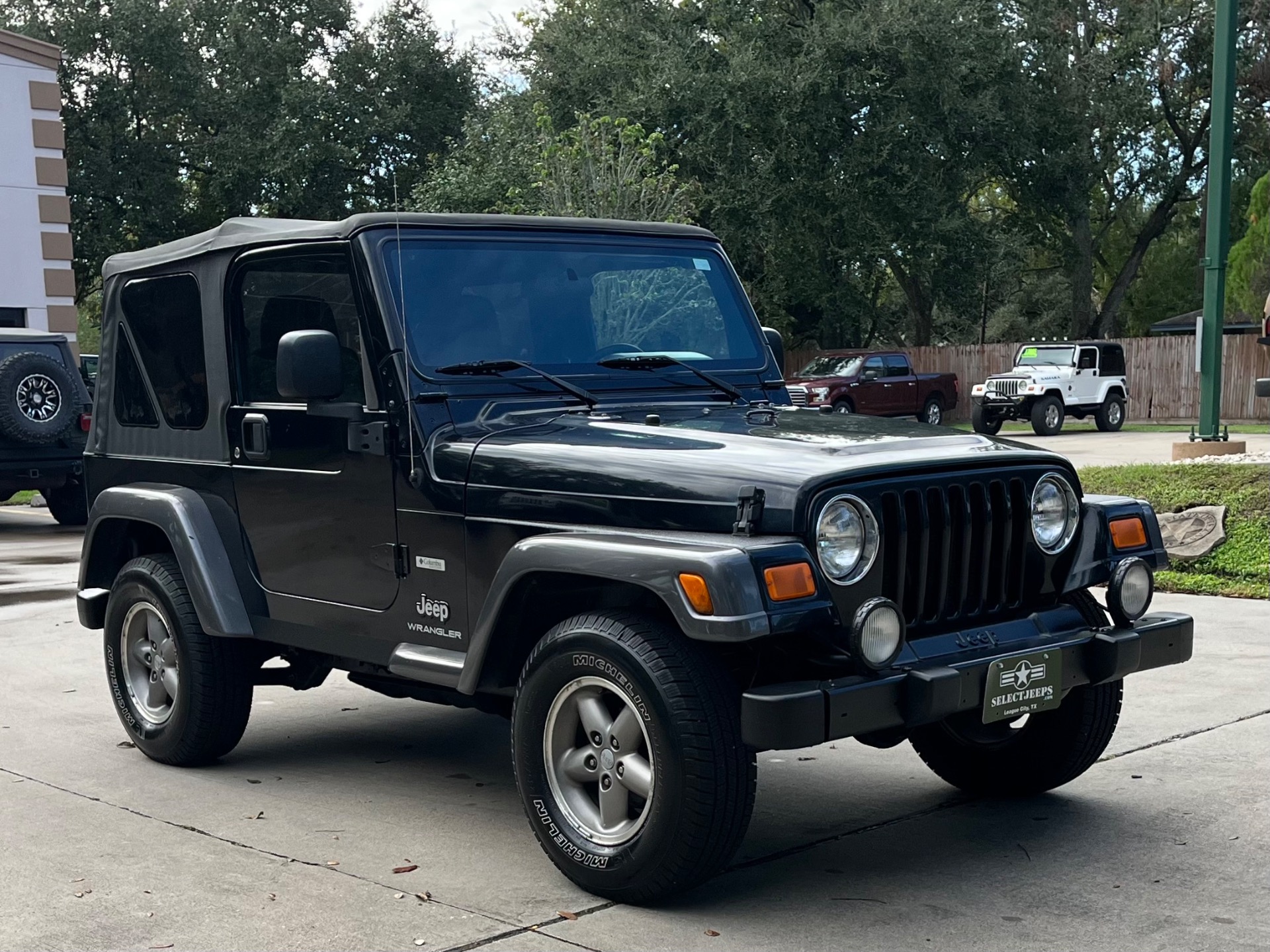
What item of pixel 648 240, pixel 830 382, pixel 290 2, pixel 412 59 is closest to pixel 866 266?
pixel 830 382

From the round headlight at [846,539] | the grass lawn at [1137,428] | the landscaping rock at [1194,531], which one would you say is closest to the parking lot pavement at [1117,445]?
the grass lawn at [1137,428]

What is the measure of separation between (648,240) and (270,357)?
146 cm

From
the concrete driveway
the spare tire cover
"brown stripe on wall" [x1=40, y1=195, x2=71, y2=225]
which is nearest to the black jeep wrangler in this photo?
the concrete driveway

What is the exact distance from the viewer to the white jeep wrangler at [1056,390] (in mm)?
28281

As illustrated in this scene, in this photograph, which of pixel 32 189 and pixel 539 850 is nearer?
pixel 539 850

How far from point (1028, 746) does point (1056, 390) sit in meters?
24.9

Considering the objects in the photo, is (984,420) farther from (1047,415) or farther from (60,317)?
(60,317)

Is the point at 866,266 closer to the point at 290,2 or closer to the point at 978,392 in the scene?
the point at 978,392

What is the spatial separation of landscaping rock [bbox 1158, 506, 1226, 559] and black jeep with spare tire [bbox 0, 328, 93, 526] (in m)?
9.70

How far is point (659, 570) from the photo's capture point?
3916 millimetres

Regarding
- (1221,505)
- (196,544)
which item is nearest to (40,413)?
(196,544)

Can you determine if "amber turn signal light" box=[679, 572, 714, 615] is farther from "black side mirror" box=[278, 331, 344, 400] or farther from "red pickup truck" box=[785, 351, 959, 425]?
"red pickup truck" box=[785, 351, 959, 425]

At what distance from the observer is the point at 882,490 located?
13.6 ft

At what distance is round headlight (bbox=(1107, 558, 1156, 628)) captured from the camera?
459 centimetres
